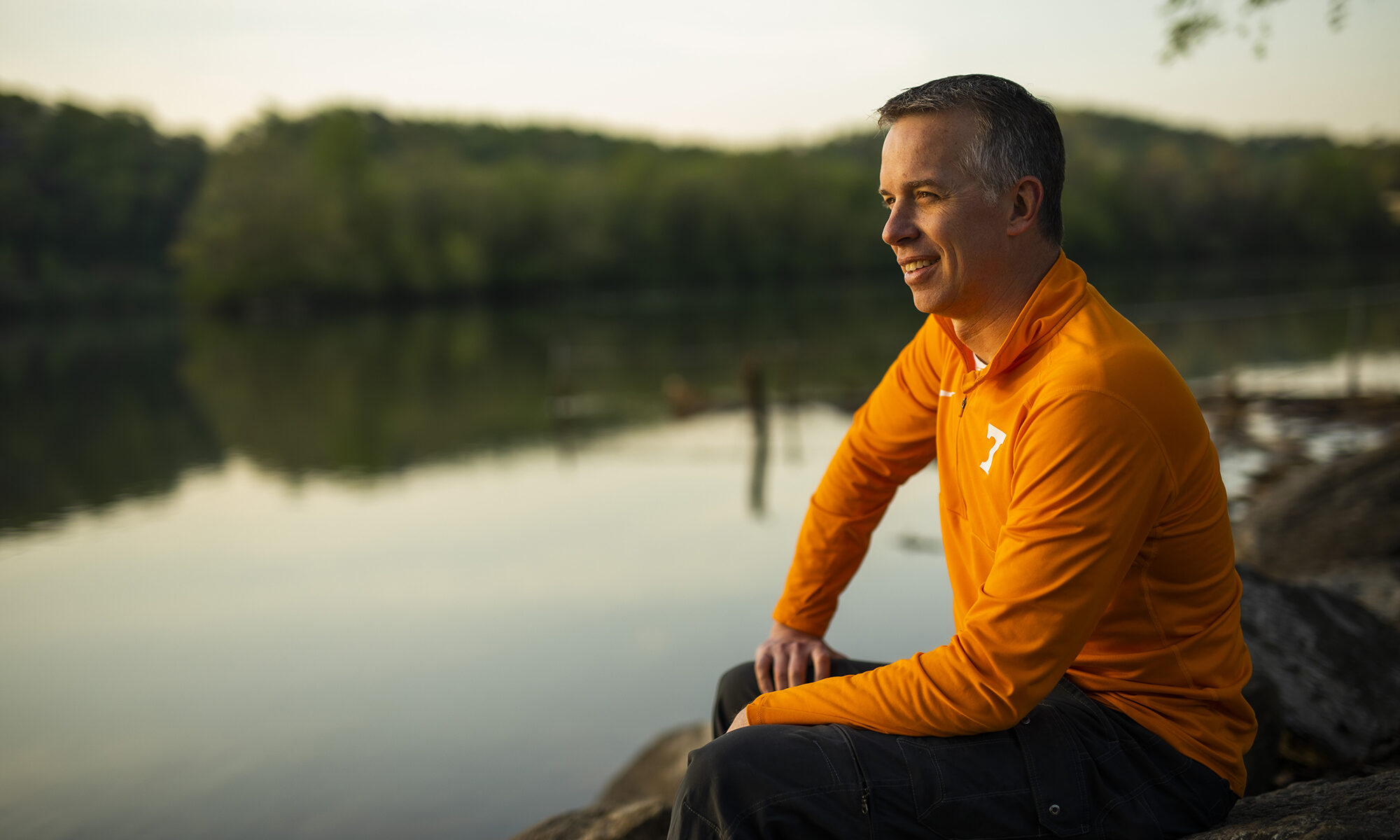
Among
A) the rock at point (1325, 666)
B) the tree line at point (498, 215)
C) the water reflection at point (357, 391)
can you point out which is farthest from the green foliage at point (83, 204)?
the rock at point (1325, 666)

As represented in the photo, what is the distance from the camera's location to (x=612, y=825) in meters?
2.53

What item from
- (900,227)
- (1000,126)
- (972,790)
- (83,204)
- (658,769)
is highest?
(83,204)

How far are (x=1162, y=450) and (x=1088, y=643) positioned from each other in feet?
1.18

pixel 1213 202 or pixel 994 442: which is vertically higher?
pixel 1213 202

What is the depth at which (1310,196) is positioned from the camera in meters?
65.5

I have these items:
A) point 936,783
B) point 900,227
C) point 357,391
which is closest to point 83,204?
point 357,391

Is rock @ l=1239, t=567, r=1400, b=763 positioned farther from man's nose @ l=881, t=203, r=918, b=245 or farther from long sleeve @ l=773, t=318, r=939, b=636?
man's nose @ l=881, t=203, r=918, b=245

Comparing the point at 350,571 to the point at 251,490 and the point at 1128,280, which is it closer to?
the point at 251,490

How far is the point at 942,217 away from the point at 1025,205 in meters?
0.13

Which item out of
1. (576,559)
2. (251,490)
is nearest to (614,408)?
(251,490)

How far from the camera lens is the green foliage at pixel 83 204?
174ft

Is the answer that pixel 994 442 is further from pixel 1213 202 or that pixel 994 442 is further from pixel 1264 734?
pixel 1213 202

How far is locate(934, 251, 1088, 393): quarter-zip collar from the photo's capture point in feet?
4.93

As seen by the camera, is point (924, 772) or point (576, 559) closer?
point (924, 772)
